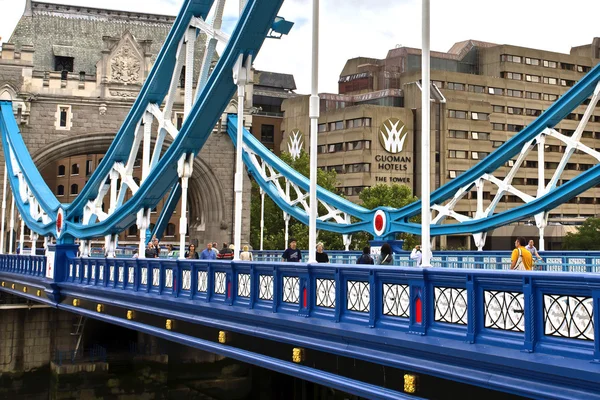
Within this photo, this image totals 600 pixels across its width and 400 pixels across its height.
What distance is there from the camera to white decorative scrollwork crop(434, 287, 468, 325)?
337 inches

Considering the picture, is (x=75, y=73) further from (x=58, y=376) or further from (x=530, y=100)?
(x=530, y=100)

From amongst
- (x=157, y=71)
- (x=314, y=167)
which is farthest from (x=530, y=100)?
(x=314, y=167)

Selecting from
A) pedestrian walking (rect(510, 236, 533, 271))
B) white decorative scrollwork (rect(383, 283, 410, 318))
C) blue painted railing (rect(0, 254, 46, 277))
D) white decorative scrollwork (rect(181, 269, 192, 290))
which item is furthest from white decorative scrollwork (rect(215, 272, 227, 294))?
A: blue painted railing (rect(0, 254, 46, 277))

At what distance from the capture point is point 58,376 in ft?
94.6

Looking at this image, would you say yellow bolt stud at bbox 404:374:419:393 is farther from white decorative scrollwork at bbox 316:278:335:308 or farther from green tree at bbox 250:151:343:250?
green tree at bbox 250:151:343:250

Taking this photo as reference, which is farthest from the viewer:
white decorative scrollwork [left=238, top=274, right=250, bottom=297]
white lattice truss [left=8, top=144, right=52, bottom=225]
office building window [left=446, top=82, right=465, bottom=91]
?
office building window [left=446, top=82, right=465, bottom=91]

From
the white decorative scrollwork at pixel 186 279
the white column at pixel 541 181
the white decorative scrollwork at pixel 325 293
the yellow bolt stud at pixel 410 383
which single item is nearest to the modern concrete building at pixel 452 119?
the white column at pixel 541 181

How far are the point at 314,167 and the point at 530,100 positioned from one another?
2967 inches

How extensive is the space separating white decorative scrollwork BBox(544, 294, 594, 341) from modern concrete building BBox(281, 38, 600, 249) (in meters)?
61.7

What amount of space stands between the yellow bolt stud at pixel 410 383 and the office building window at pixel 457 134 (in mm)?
69174

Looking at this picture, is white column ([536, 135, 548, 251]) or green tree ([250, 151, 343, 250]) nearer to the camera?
white column ([536, 135, 548, 251])

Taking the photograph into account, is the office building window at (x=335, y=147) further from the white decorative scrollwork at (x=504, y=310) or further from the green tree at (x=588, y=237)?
the white decorative scrollwork at (x=504, y=310)

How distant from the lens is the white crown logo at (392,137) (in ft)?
248

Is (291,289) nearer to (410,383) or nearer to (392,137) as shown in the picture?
(410,383)
